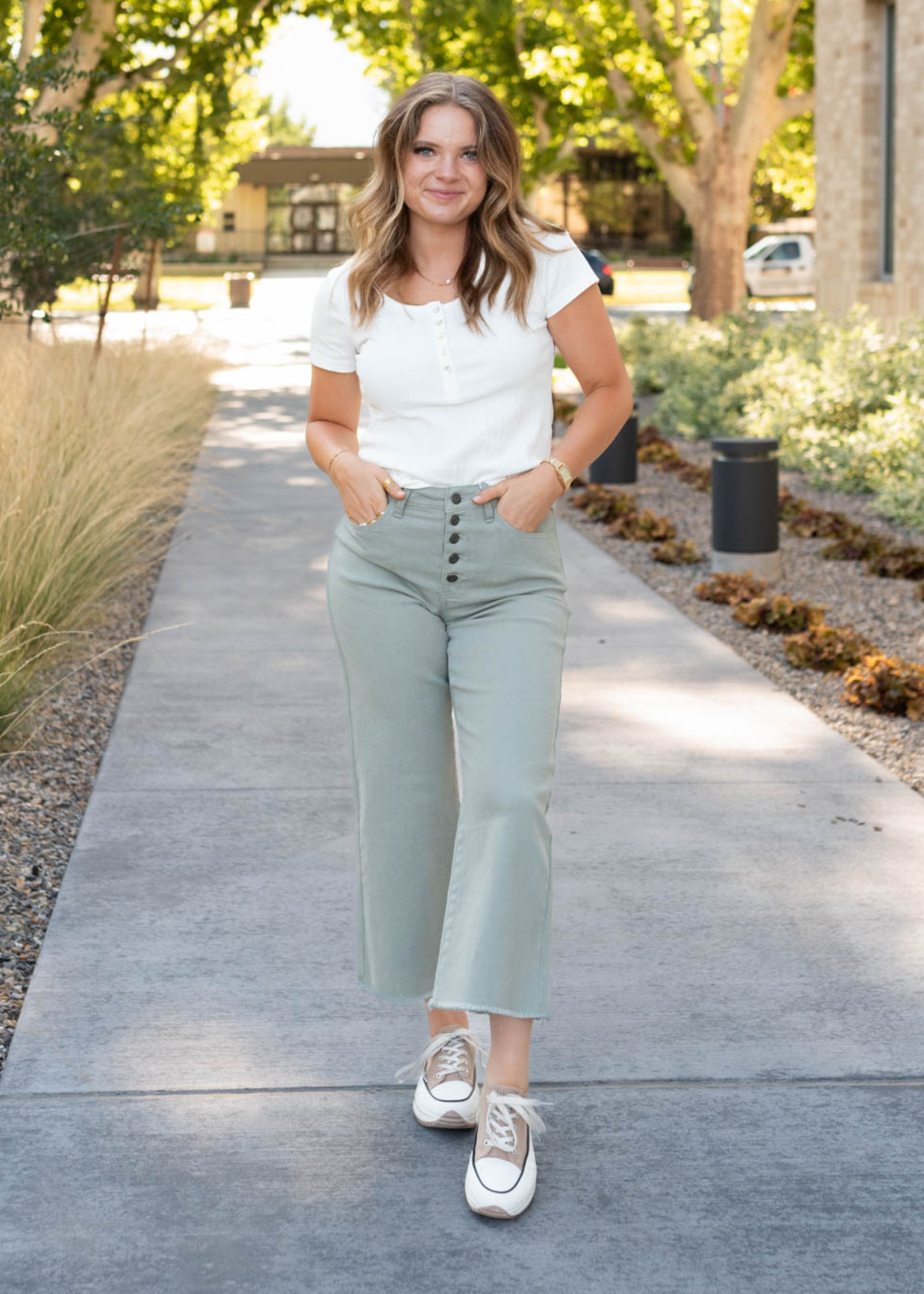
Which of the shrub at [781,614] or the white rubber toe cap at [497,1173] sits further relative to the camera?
the shrub at [781,614]

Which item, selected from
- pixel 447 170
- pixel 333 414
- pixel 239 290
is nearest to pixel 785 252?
pixel 239 290

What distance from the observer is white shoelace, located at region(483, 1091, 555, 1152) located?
9.58 ft

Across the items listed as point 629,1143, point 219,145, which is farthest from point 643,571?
point 219,145

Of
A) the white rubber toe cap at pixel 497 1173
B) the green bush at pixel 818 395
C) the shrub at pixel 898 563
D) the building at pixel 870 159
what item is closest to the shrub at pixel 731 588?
the shrub at pixel 898 563

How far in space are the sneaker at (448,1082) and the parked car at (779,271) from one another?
1649 inches

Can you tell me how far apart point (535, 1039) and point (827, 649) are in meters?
3.64

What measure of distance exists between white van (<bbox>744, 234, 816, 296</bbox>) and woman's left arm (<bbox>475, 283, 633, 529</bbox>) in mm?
41768

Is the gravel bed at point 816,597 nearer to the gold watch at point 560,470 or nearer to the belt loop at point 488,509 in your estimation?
the gold watch at point 560,470

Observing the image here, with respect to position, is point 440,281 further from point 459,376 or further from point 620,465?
point 620,465

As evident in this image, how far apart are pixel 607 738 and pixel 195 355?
11625 mm

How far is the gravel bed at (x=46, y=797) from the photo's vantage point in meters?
4.11

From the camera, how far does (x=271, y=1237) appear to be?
279 cm

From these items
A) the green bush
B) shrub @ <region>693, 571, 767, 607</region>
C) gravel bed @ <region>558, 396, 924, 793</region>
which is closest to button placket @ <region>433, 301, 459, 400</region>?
→ gravel bed @ <region>558, 396, 924, 793</region>

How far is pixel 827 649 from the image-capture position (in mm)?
6863
